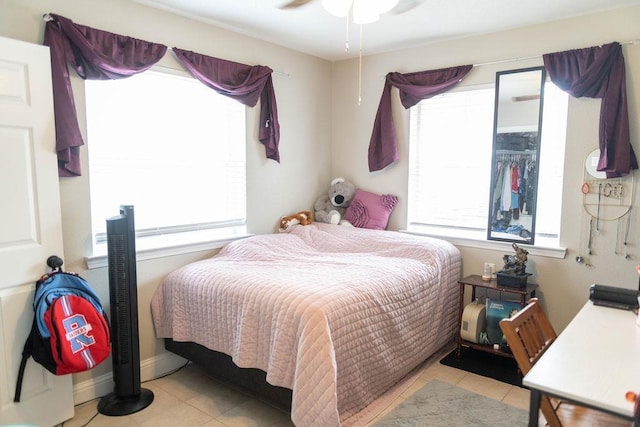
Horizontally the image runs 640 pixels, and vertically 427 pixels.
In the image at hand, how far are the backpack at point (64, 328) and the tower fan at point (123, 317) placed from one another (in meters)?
0.18

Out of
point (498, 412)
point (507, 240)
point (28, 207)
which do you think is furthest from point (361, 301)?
point (28, 207)

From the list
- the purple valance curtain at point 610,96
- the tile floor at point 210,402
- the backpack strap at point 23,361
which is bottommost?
the tile floor at point 210,402

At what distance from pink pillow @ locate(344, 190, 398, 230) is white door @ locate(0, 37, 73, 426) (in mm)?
2414

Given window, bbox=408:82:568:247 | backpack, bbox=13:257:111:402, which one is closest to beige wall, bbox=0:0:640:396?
window, bbox=408:82:568:247

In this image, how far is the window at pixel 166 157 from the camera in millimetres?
2656

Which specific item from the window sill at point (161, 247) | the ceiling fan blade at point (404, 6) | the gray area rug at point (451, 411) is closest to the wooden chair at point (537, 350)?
the gray area rug at point (451, 411)

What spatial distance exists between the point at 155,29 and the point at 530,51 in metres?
2.68

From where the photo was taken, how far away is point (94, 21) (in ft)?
8.26

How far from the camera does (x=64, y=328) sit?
6.85 feet

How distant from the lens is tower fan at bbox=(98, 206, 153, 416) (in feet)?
7.90

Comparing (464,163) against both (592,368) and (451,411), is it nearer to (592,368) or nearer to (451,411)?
(451,411)

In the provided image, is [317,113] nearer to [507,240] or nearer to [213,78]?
[213,78]

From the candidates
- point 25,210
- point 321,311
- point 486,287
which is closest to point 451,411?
point 486,287

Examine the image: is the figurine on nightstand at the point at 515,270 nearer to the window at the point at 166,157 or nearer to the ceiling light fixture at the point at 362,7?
the ceiling light fixture at the point at 362,7
